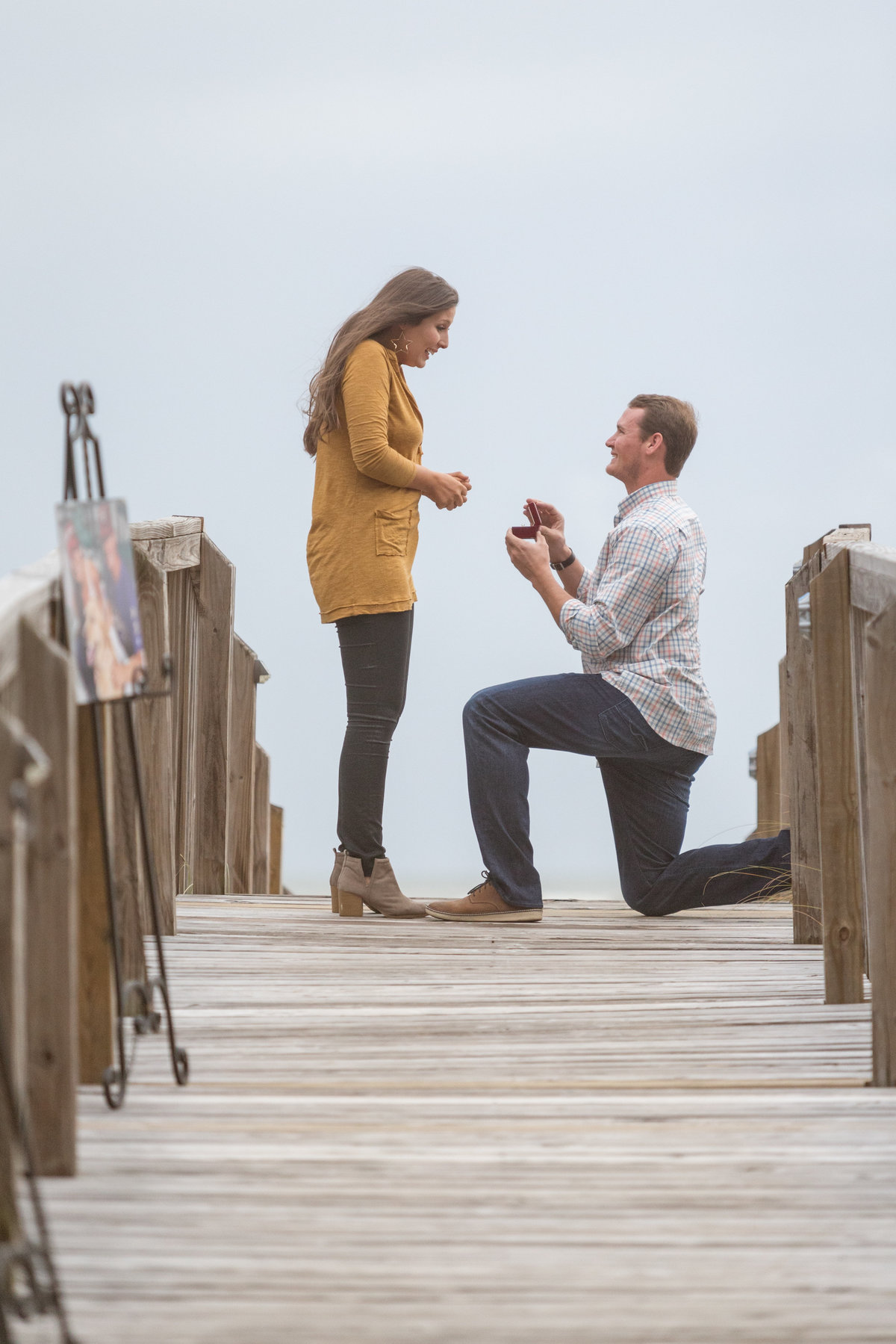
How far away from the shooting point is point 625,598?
3.41m

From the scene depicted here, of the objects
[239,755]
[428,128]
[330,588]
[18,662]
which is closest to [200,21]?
[428,128]

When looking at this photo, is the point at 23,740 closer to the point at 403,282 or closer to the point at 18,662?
the point at 18,662

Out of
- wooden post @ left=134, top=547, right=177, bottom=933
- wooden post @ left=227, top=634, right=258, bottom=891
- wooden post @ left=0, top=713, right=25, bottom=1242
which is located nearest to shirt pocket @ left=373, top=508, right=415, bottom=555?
wooden post @ left=134, top=547, right=177, bottom=933

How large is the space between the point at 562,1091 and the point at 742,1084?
25 cm

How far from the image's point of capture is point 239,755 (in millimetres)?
4652

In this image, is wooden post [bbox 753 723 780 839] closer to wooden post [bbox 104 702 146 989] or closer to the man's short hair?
the man's short hair

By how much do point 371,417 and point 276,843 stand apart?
4704 mm

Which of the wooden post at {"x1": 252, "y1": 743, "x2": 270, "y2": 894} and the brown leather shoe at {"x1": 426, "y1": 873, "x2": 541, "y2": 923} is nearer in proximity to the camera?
the brown leather shoe at {"x1": 426, "y1": 873, "x2": 541, "y2": 923}

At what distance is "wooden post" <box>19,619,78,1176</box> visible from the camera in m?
1.49

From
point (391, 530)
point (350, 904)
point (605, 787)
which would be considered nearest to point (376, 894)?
point (350, 904)

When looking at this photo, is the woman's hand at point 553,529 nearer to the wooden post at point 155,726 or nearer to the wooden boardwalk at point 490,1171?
the wooden post at point 155,726

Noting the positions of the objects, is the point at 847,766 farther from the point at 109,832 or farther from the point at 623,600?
the point at 109,832

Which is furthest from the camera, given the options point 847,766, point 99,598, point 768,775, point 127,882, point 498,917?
point 768,775

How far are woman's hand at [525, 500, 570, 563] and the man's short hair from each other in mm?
320
